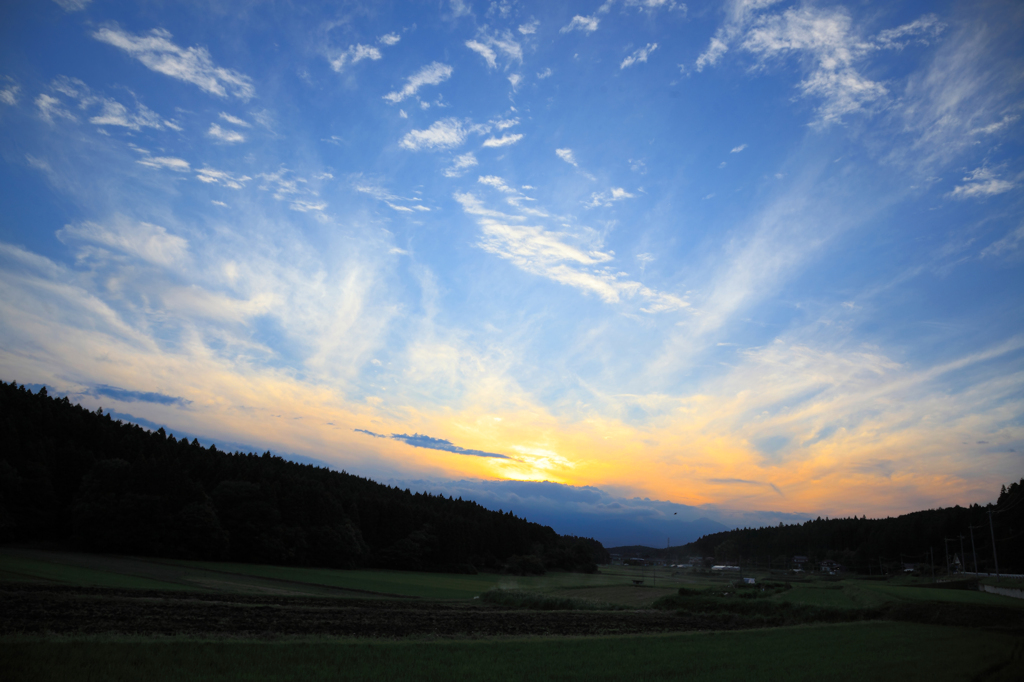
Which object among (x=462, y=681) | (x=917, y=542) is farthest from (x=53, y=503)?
(x=917, y=542)

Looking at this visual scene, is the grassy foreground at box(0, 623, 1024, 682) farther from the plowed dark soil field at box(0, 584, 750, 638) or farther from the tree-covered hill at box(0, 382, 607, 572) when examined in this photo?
the tree-covered hill at box(0, 382, 607, 572)

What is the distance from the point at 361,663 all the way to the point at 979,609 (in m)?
45.3

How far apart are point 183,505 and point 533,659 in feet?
215

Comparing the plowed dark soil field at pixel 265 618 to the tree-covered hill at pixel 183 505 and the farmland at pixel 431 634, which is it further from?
the tree-covered hill at pixel 183 505

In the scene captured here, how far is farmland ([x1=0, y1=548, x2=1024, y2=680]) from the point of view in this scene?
1847 centimetres

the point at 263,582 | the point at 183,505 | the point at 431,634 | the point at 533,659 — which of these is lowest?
the point at 263,582

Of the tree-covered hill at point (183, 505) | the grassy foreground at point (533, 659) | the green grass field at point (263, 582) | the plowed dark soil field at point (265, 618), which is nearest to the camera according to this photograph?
the grassy foreground at point (533, 659)

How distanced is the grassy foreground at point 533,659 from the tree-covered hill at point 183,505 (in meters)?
58.4

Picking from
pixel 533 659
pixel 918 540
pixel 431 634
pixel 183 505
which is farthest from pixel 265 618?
pixel 918 540

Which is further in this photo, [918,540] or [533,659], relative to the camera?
[918,540]

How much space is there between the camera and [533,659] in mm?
22938

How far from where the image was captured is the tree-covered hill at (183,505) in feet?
217

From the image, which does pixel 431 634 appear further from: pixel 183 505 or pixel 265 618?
pixel 183 505

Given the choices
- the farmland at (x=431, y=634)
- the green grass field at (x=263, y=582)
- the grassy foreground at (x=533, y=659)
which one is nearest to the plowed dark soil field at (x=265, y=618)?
the farmland at (x=431, y=634)
